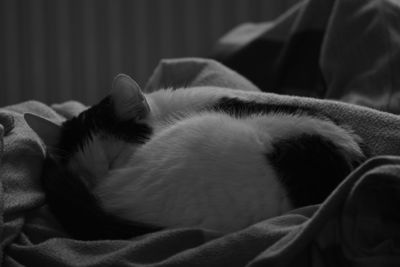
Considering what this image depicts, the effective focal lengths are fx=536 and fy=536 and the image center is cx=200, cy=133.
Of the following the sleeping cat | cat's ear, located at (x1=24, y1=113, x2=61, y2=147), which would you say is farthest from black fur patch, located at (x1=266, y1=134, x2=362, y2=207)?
cat's ear, located at (x1=24, y1=113, x2=61, y2=147)

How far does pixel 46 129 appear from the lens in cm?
93

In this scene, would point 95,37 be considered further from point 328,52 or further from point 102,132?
point 102,132

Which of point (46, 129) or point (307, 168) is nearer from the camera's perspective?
point (307, 168)

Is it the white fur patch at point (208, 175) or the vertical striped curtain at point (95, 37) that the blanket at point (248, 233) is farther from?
the vertical striped curtain at point (95, 37)

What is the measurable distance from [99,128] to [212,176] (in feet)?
1.00

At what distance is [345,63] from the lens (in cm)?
125

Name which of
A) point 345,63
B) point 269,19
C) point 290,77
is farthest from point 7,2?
point 345,63

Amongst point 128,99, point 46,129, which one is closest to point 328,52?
point 128,99

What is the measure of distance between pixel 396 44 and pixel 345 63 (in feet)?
0.40

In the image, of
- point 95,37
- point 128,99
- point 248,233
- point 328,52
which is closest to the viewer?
point 248,233

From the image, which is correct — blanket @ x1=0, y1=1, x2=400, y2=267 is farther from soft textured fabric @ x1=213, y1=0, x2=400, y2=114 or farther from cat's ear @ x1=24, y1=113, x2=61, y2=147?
soft textured fabric @ x1=213, y1=0, x2=400, y2=114

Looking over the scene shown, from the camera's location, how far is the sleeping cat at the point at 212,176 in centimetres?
69

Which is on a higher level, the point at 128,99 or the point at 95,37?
the point at 128,99

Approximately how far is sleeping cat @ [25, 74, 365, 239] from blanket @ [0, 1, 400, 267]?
0.03m
